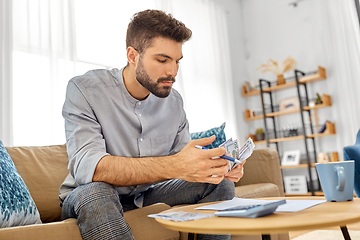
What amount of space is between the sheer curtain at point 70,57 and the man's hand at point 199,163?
1684mm

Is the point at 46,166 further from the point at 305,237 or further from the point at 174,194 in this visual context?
the point at 305,237

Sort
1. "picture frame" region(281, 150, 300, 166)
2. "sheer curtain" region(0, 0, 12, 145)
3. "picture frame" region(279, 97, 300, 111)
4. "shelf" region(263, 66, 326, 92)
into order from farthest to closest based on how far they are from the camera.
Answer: "picture frame" region(279, 97, 300, 111) → "picture frame" region(281, 150, 300, 166) → "shelf" region(263, 66, 326, 92) → "sheer curtain" region(0, 0, 12, 145)

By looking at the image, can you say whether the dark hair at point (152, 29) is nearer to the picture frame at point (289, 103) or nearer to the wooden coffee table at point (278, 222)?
the wooden coffee table at point (278, 222)

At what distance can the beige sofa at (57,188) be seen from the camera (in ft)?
2.97

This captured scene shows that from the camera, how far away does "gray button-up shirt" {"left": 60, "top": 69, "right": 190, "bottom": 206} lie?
1074mm

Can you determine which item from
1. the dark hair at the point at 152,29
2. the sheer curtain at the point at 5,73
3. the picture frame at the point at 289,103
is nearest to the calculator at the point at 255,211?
the dark hair at the point at 152,29

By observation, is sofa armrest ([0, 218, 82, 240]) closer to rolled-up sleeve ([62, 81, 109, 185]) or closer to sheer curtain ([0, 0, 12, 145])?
rolled-up sleeve ([62, 81, 109, 185])

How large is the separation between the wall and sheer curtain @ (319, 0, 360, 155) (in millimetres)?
74

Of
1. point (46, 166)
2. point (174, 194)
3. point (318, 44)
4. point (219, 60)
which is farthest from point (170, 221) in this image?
point (318, 44)

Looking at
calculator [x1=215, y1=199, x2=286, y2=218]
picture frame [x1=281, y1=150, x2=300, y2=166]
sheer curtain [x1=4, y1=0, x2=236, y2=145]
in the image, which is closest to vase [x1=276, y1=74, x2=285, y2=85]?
sheer curtain [x1=4, y1=0, x2=236, y2=145]

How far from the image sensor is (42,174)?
149 centimetres

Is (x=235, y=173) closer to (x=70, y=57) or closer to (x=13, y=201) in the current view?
(x=13, y=201)

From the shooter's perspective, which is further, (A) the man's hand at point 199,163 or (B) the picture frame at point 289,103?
(B) the picture frame at point 289,103

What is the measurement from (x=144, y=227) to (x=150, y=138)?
1.27ft
